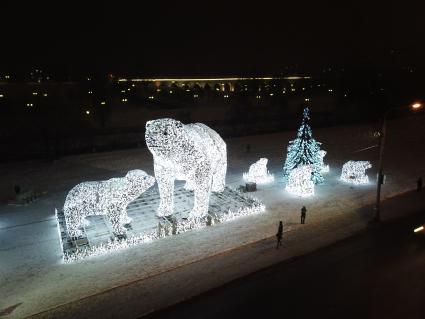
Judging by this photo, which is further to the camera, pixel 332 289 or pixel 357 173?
pixel 357 173

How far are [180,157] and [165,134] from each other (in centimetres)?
104

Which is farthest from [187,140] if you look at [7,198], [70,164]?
[70,164]

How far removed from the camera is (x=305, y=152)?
2077 cm

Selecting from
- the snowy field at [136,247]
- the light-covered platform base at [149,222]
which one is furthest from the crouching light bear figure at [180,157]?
the snowy field at [136,247]

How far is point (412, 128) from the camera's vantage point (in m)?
40.0

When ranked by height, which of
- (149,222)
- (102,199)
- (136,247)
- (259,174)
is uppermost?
(102,199)

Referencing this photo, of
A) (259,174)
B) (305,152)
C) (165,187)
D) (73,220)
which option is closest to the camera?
(73,220)

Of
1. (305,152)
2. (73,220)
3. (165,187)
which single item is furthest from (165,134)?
(305,152)

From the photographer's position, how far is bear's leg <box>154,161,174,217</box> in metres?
15.6

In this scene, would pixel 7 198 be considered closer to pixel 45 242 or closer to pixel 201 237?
pixel 45 242

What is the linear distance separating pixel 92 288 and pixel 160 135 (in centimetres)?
592

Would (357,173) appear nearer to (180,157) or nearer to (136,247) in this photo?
(180,157)

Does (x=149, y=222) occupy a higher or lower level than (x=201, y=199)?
lower

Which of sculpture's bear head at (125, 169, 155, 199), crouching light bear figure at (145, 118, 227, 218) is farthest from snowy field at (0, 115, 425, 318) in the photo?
sculpture's bear head at (125, 169, 155, 199)
